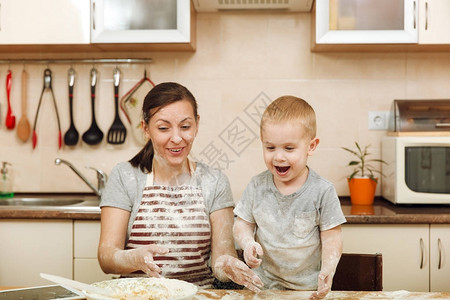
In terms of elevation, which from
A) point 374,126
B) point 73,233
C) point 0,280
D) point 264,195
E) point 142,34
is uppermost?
point 142,34

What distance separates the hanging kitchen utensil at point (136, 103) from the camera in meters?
2.71

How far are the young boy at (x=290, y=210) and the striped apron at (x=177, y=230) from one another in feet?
0.61

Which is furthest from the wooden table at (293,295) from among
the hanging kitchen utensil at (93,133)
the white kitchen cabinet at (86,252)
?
the hanging kitchen utensil at (93,133)

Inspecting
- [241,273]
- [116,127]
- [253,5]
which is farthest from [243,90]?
[241,273]

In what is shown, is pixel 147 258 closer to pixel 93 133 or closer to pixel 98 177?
pixel 98 177

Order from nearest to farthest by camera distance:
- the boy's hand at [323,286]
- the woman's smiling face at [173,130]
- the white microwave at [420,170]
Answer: the boy's hand at [323,286], the woman's smiling face at [173,130], the white microwave at [420,170]

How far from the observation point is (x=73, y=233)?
7.11 ft

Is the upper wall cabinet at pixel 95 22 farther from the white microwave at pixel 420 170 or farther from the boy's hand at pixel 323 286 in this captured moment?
the boy's hand at pixel 323 286

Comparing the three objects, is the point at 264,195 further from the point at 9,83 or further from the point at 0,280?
the point at 9,83

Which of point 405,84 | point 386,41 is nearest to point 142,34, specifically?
point 386,41

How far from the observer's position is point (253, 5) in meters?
2.55

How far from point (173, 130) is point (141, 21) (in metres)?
1.00

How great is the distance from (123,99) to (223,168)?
63cm

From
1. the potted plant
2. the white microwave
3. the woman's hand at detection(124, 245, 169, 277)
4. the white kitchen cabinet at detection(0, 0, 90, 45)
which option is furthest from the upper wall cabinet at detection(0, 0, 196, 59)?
the woman's hand at detection(124, 245, 169, 277)
